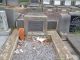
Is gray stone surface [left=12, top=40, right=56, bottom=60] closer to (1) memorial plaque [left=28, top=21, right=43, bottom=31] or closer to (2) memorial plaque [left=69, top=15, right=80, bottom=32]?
(1) memorial plaque [left=28, top=21, right=43, bottom=31]

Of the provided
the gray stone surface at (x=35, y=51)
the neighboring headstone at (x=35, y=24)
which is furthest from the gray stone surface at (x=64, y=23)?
the gray stone surface at (x=35, y=51)

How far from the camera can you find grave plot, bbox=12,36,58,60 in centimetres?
439

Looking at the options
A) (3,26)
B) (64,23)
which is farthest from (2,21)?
(64,23)

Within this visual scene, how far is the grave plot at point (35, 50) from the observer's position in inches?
173

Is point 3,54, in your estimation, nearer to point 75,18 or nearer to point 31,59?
point 31,59

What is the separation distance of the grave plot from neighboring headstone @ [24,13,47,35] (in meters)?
0.29

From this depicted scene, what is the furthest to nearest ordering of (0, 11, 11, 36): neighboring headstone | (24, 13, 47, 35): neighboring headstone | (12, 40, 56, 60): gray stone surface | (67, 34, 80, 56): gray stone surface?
(24, 13, 47, 35): neighboring headstone
(0, 11, 11, 36): neighboring headstone
(67, 34, 80, 56): gray stone surface
(12, 40, 56, 60): gray stone surface

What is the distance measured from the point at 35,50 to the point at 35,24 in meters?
1.62

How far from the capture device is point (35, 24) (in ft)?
20.6

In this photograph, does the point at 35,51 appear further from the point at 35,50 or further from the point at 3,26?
the point at 3,26

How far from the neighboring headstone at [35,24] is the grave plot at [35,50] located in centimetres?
29

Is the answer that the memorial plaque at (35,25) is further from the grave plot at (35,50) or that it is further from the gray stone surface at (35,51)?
the gray stone surface at (35,51)

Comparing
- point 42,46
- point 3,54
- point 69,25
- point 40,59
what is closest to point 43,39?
point 42,46

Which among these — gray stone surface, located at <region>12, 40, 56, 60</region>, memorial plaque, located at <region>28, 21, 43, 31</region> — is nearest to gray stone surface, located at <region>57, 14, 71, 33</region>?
memorial plaque, located at <region>28, 21, 43, 31</region>
